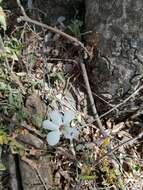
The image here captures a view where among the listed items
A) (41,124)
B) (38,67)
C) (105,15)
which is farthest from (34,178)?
(105,15)

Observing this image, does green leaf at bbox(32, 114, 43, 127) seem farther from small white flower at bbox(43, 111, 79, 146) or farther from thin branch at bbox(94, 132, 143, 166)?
thin branch at bbox(94, 132, 143, 166)

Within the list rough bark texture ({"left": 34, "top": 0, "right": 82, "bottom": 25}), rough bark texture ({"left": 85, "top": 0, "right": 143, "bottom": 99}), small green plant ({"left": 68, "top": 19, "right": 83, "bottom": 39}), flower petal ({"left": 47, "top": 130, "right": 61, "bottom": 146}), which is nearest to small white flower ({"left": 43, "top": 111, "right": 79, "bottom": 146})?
flower petal ({"left": 47, "top": 130, "right": 61, "bottom": 146})

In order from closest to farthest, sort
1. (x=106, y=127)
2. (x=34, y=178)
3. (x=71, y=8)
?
(x=34, y=178) < (x=106, y=127) < (x=71, y=8)

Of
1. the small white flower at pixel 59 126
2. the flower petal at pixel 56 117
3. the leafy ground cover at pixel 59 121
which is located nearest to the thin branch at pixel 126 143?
the leafy ground cover at pixel 59 121

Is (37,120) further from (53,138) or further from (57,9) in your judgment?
(57,9)

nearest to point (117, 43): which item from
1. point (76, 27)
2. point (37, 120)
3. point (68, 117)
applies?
point (76, 27)

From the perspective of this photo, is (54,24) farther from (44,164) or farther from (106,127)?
(44,164)

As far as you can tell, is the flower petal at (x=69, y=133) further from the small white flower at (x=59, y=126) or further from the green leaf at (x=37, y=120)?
the green leaf at (x=37, y=120)
